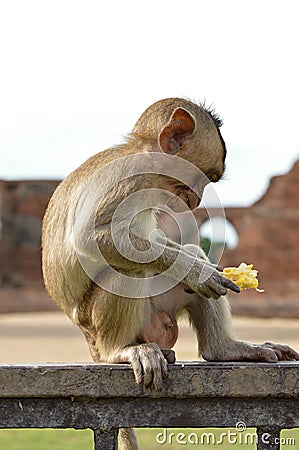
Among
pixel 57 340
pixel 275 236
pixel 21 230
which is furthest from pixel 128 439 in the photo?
pixel 21 230

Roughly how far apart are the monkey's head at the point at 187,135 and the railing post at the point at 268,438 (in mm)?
1086

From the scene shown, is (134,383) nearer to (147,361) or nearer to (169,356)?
(147,361)

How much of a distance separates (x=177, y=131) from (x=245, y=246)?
31912 millimetres

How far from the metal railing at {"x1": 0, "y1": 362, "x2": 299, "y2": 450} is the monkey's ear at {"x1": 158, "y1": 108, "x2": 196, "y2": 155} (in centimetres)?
110

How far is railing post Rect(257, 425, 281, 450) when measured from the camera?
9.25 feet

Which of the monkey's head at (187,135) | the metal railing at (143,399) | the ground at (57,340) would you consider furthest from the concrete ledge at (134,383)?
the ground at (57,340)

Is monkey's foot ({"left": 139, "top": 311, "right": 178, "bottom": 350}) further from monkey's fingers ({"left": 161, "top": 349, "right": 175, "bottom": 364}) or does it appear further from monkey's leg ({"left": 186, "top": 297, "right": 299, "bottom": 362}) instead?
monkey's fingers ({"left": 161, "top": 349, "right": 175, "bottom": 364})

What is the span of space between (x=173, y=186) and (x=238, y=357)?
2.50 feet

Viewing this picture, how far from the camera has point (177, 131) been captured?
11.8ft

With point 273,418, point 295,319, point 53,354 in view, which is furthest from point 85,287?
point 295,319

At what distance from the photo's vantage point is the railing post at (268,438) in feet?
9.25

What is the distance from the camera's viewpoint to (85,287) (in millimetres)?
3457

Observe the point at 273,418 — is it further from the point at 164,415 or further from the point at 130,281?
the point at 130,281

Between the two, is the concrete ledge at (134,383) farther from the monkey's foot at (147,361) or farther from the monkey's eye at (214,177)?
the monkey's eye at (214,177)
